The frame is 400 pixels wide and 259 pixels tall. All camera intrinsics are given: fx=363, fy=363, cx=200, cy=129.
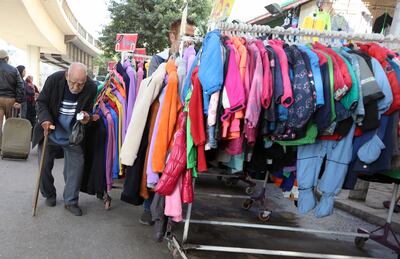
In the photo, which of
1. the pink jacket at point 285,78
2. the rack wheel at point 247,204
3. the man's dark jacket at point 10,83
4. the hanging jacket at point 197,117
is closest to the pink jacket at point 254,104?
the pink jacket at point 285,78

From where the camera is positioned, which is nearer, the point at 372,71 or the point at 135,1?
the point at 372,71

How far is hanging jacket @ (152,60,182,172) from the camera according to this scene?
331 centimetres

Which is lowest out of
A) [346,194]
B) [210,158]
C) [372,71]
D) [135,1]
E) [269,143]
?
[346,194]

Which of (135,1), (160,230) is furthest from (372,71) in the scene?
(135,1)

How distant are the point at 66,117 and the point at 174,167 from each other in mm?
2116

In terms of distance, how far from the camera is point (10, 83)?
756cm

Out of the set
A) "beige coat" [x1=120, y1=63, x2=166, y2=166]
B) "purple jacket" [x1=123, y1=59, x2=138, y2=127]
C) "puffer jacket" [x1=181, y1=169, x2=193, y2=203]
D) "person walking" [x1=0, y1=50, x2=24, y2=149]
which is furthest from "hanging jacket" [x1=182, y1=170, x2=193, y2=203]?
"person walking" [x1=0, y1=50, x2=24, y2=149]

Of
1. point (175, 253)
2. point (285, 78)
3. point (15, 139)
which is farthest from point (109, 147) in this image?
point (15, 139)

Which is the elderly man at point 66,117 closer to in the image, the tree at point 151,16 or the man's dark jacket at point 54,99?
the man's dark jacket at point 54,99

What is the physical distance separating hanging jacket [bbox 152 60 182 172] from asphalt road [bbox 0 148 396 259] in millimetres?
1066

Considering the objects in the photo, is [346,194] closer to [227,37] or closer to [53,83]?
[227,37]

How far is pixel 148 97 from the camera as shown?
3.63 metres

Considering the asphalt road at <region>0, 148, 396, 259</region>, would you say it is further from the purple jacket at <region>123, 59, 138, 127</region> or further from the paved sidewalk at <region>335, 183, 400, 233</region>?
the purple jacket at <region>123, 59, 138, 127</region>

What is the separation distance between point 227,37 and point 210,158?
112 centimetres
